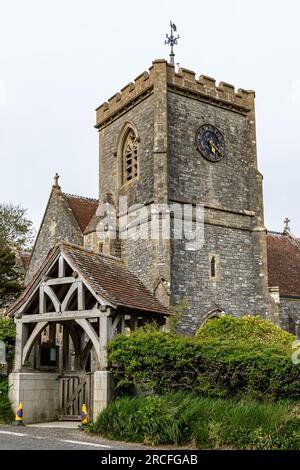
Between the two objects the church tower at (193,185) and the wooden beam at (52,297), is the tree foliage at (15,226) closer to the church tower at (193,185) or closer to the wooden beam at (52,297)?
the church tower at (193,185)

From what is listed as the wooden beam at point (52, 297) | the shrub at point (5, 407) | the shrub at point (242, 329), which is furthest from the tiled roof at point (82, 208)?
the shrub at point (5, 407)

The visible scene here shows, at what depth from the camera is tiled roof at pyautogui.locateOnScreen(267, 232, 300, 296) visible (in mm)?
27641

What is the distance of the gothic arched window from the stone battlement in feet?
4.72

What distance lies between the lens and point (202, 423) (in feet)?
32.3

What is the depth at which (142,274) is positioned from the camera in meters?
22.9

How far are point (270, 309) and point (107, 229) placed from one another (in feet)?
24.6

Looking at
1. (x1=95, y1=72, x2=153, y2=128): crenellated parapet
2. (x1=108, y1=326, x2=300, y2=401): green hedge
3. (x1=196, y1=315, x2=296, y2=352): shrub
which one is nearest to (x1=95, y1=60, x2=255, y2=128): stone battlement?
(x1=95, y1=72, x2=153, y2=128): crenellated parapet

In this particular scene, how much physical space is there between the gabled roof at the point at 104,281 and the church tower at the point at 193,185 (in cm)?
699

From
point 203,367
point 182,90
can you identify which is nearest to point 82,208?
point 182,90

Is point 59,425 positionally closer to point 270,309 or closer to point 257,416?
point 257,416

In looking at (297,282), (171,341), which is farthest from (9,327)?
(297,282)

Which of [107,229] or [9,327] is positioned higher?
[107,229]

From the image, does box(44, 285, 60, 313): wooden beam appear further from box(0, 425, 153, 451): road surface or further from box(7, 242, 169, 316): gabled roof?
box(0, 425, 153, 451): road surface

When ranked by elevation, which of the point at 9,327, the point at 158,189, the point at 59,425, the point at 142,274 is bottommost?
the point at 59,425
